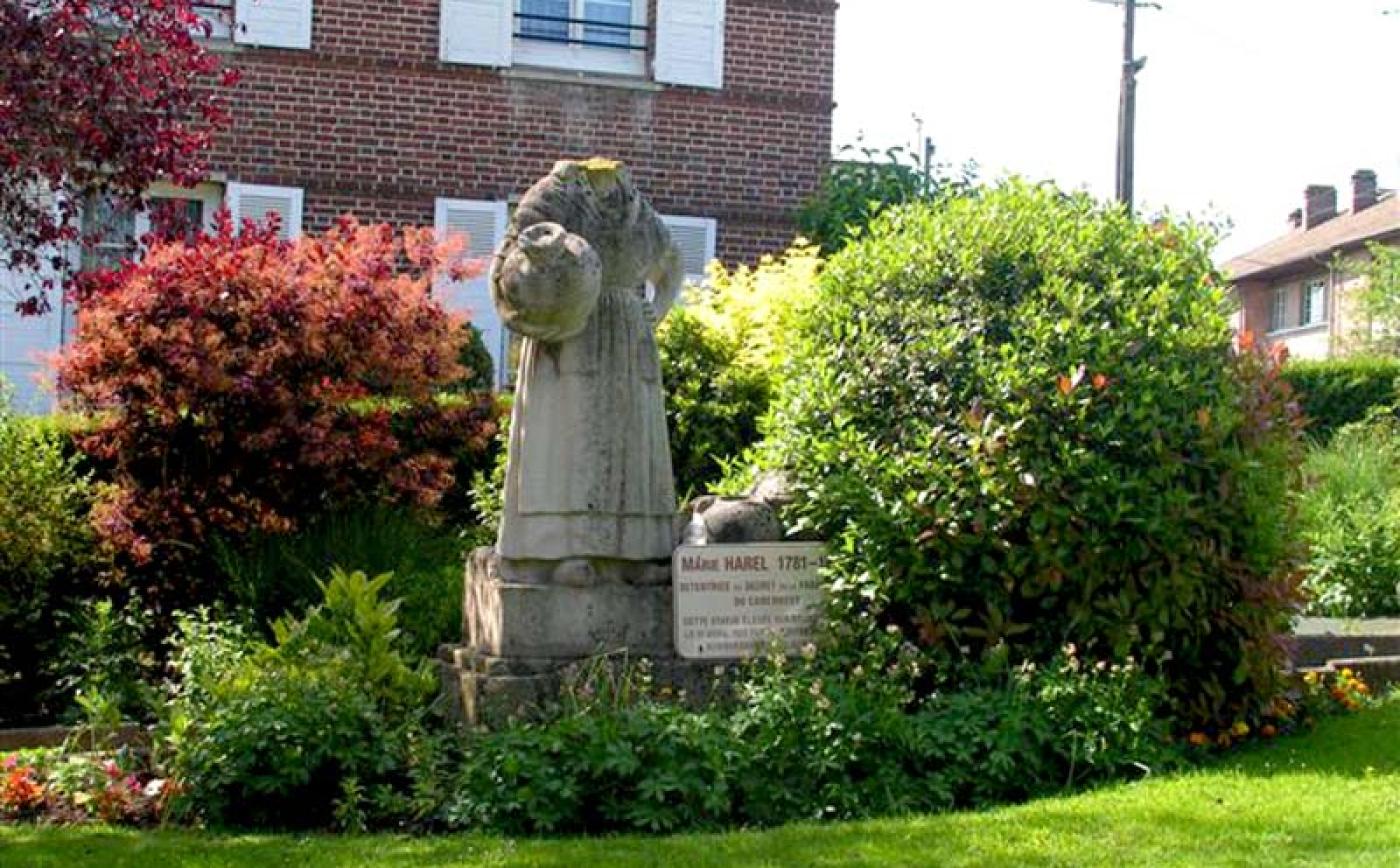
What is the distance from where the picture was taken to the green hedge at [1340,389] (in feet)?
61.0

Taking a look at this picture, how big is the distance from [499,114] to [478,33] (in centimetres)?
75

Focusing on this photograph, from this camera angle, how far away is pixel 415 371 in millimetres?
10828

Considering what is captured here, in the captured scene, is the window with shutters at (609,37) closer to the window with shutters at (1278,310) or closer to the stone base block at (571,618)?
the stone base block at (571,618)

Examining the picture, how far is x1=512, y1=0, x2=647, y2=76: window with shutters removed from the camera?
1650cm

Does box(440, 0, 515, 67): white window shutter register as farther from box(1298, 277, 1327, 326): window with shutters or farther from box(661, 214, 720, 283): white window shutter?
box(1298, 277, 1327, 326): window with shutters

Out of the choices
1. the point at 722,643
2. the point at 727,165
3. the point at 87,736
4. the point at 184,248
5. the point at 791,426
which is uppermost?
the point at 727,165

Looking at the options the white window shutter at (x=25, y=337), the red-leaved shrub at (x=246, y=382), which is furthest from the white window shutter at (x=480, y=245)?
the red-leaved shrub at (x=246, y=382)

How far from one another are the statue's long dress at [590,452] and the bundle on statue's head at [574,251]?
0.14 metres

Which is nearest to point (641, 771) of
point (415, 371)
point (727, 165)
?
point (415, 371)

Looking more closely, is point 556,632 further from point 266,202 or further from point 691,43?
point 691,43

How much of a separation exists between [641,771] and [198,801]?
5.43 feet

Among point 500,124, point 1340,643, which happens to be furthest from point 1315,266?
point 1340,643

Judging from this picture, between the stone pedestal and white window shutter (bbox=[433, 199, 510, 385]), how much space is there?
27.5 feet

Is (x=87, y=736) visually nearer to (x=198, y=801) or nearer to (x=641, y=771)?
(x=198, y=801)
